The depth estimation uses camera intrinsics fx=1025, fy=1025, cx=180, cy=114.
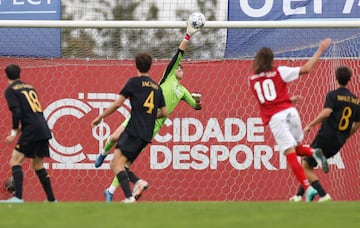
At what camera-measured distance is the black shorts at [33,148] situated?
504 inches

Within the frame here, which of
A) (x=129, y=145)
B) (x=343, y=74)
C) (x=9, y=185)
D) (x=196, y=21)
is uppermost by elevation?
(x=196, y=21)

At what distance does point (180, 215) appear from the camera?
9523 millimetres

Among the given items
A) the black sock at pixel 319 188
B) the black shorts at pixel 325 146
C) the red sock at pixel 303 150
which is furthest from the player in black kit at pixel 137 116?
the black shorts at pixel 325 146

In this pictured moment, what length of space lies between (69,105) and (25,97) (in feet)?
13.3

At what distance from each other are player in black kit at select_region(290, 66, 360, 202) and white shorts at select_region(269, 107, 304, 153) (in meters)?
1.38

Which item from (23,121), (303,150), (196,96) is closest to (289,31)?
(196,96)

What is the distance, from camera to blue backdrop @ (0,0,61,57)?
1642cm

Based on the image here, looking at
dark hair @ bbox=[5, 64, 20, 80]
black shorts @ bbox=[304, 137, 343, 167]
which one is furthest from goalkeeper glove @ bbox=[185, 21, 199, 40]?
dark hair @ bbox=[5, 64, 20, 80]

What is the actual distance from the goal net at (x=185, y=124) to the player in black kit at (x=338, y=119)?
3077mm

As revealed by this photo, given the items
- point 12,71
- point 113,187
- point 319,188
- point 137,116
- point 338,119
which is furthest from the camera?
point 113,187

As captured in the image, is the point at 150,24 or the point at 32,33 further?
the point at 32,33

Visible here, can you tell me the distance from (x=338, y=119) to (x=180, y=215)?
4.52 meters

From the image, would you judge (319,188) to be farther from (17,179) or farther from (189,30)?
(17,179)

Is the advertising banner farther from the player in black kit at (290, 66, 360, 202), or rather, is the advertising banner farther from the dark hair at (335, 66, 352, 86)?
the dark hair at (335, 66, 352, 86)
